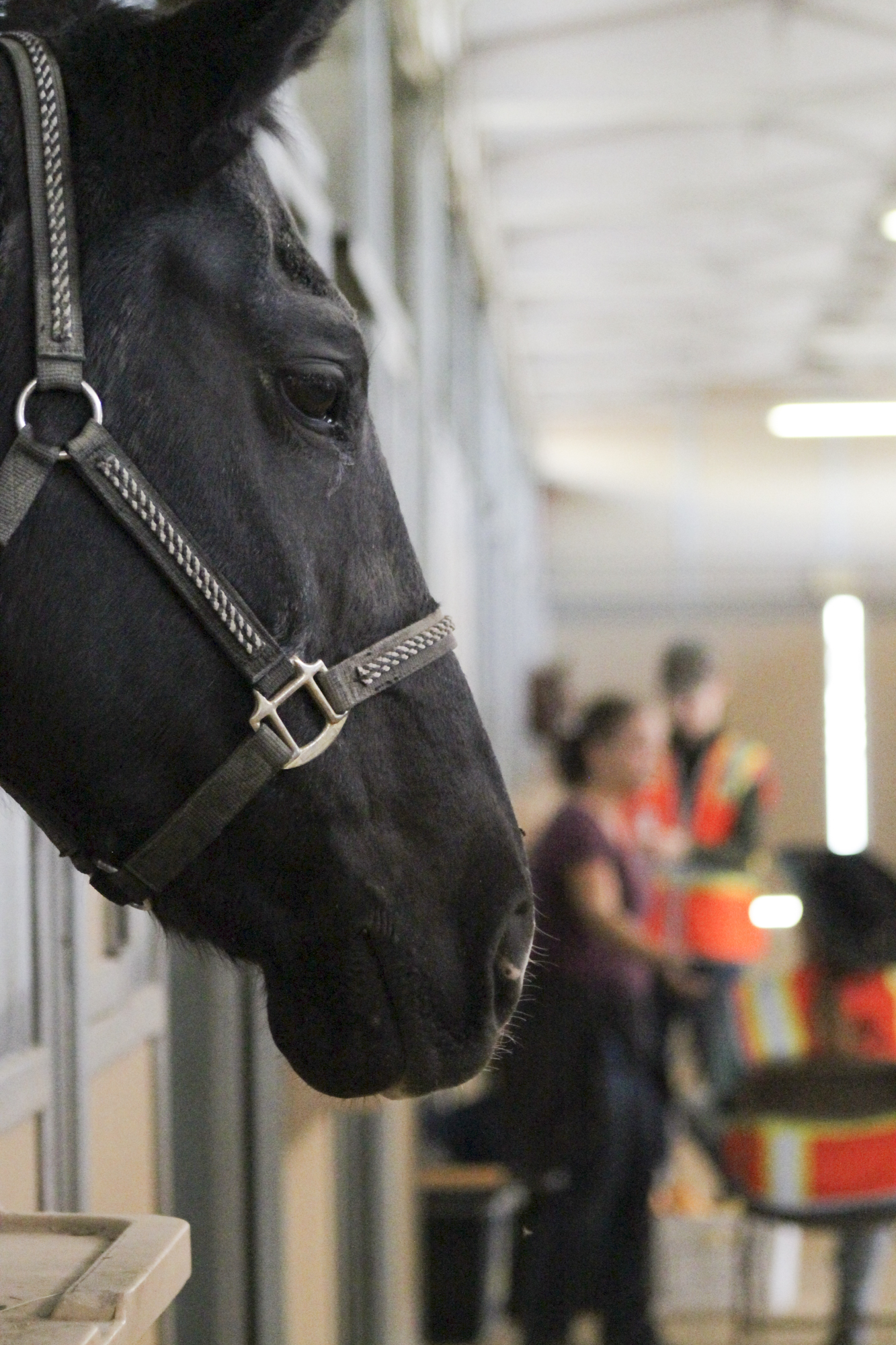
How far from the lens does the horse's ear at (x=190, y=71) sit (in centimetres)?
98

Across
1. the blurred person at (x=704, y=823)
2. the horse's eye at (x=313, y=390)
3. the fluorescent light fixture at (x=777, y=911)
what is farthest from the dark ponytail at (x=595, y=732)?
the fluorescent light fixture at (x=777, y=911)

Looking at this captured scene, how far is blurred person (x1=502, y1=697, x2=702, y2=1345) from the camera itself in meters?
3.61

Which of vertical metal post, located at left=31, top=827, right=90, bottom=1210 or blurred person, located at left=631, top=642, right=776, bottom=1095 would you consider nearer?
vertical metal post, located at left=31, top=827, right=90, bottom=1210

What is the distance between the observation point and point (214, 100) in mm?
999

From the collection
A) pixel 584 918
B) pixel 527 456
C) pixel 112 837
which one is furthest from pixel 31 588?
pixel 527 456

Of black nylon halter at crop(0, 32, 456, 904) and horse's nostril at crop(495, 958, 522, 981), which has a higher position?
black nylon halter at crop(0, 32, 456, 904)

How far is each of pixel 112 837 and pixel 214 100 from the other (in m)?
0.49

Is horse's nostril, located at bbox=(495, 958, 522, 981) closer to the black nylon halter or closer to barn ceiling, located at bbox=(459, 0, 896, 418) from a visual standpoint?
the black nylon halter

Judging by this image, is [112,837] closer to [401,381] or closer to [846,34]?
[401,381]

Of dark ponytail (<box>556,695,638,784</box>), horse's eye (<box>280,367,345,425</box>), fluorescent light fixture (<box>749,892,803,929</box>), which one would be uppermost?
horse's eye (<box>280,367,345,425</box>)

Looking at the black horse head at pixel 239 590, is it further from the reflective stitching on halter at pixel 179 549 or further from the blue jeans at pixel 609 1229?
the blue jeans at pixel 609 1229

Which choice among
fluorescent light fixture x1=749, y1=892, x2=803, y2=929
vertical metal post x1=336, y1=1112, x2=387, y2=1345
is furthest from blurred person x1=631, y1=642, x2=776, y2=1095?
fluorescent light fixture x1=749, y1=892, x2=803, y2=929

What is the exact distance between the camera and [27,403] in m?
0.95

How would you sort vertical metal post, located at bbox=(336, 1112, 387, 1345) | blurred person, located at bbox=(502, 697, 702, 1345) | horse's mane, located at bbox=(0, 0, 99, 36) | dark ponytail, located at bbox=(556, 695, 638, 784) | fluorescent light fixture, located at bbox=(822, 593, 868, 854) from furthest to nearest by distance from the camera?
1. fluorescent light fixture, located at bbox=(822, 593, 868, 854)
2. dark ponytail, located at bbox=(556, 695, 638, 784)
3. blurred person, located at bbox=(502, 697, 702, 1345)
4. vertical metal post, located at bbox=(336, 1112, 387, 1345)
5. horse's mane, located at bbox=(0, 0, 99, 36)
